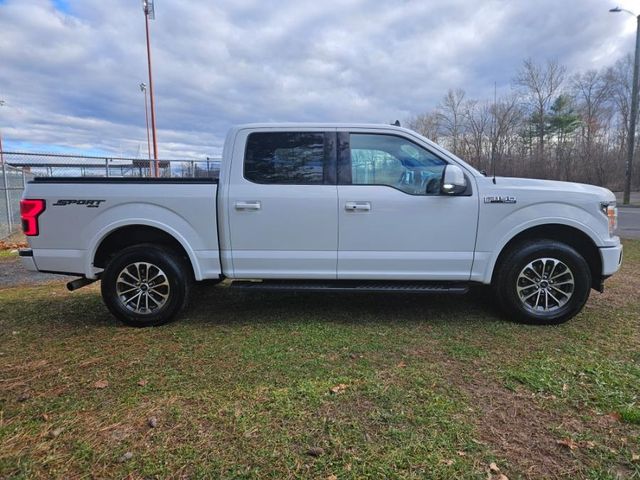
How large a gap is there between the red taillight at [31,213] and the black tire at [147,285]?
0.79 metres

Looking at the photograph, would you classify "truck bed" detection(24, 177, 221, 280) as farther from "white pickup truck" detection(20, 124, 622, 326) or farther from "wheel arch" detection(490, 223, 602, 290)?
"wheel arch" detection(490, 223, 602, 290)

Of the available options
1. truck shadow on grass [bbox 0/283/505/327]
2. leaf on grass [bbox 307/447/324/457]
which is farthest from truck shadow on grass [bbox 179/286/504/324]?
leaf on grass [bbox 307/447/324/457]

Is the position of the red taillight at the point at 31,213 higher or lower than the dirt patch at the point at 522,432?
higher

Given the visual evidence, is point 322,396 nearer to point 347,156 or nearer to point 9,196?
point 347,156

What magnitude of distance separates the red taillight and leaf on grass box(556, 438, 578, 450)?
4.65 m

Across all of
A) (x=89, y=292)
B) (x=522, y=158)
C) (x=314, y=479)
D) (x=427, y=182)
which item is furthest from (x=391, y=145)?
(x=522, y=158)

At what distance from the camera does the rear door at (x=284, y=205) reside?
4.16 metres

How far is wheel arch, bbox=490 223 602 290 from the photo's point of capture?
421 centimetres

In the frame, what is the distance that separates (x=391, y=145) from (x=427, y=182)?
1.71ft

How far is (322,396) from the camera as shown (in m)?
2.88

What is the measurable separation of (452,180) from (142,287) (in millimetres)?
3199

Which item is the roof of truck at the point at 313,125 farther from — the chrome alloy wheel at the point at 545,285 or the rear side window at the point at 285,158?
the chrome alloy wheel at the point at 545,285

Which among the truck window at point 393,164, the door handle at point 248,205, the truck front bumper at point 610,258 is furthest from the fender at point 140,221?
the truck front bumper at point 610,258

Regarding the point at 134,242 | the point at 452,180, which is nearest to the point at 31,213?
the point at 134,242
